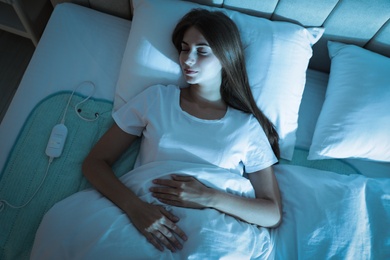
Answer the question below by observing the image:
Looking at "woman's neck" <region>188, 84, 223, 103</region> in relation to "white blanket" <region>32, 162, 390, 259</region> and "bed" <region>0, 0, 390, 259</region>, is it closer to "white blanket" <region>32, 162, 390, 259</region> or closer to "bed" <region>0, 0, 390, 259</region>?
"bed" <region>0, 0, 390, 259</region>

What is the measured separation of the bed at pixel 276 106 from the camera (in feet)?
2.89

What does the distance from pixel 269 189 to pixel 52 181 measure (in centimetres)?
74

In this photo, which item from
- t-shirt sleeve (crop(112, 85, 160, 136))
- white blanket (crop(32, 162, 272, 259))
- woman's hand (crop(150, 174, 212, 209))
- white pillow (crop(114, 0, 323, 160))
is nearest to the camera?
white blanket (crop(32, 162, 272, 259))

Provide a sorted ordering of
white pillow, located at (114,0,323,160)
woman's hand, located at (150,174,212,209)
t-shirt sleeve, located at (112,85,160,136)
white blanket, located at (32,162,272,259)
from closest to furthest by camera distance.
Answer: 1. white blanket, located at (32,162,272,259)
2. woman's hand, located at (150,174,212,209)
3. t-shirt sleeve, located at (112,85,160,136)
4. white pillow, located at (114,0,323,160)

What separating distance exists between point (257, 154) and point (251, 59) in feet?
1.27

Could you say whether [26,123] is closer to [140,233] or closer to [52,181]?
[52,181]

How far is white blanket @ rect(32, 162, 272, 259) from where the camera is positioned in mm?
725

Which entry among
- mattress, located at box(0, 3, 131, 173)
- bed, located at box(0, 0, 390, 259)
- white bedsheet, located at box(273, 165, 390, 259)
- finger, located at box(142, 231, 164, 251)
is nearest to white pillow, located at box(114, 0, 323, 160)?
bed, located at box(0, 0, 390, 259)

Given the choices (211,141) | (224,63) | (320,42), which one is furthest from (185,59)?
(320,42)

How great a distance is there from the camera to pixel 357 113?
3.48 ft

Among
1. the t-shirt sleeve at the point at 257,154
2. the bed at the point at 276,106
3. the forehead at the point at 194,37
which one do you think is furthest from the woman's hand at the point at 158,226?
the forehead at the point at 194,37

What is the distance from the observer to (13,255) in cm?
82

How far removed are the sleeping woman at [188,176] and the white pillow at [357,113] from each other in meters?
0.22

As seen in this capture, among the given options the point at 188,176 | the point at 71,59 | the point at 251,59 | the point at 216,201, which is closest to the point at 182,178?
the point at 188,176
